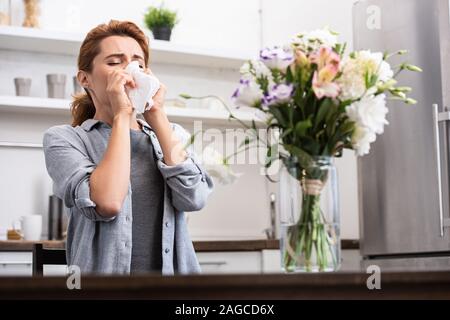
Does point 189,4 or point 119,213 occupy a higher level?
point 189,4

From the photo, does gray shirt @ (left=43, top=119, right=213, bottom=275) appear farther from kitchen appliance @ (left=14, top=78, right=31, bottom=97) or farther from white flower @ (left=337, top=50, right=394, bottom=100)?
kitchen appliance @ (left=14, top=78, right=31, bottom=97)

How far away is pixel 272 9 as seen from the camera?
15.5 ft

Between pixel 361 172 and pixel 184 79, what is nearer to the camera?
Answer: pixel 361 172

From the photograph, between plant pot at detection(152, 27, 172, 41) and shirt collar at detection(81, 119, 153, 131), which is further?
plant pot at detection(152, 27, 172, 41)

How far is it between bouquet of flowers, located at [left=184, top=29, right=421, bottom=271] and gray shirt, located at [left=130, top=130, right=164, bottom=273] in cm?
46

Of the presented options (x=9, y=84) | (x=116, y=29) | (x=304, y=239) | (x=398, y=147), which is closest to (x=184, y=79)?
(x=9, y=84)

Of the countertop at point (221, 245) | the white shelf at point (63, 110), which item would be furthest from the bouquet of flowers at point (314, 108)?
the countertop at point (221, 245)

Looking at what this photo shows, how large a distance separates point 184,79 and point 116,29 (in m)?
2.64

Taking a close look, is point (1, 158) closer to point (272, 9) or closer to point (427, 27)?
point (272, 9)

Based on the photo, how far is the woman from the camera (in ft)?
5.43

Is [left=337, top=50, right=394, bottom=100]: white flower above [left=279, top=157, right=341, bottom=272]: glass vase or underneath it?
above

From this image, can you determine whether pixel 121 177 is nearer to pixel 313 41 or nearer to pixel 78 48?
pixel 313 41

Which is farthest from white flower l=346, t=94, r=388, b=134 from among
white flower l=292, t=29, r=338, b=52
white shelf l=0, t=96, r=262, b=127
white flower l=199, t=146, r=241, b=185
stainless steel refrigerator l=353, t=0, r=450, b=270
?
white shelf l=0, t=96, r=262, b=127

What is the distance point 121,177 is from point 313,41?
52 centimetres
